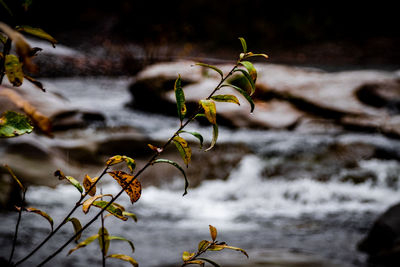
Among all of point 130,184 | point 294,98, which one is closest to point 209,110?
point 130,184

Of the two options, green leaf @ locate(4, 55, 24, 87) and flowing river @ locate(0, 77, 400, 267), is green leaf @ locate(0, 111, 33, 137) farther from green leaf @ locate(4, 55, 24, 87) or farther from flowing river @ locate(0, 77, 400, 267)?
flowing river @ locate(0, 77, 400, 267)

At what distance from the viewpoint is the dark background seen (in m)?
19.0

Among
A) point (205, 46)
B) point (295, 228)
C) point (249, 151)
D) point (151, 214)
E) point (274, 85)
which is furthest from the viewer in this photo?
point (205, 46)

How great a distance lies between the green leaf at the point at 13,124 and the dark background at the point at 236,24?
57.5 ft

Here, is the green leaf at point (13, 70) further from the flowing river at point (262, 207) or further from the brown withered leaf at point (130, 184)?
the flowing river at point (262, 207)

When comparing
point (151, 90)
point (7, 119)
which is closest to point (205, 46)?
point (151, 90)

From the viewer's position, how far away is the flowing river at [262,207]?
2.89 metres

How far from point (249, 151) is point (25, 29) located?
4.80 m

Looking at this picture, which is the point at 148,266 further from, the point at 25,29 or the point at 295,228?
the point at 25,29

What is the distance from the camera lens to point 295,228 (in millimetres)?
3609

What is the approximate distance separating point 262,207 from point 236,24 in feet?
56.9

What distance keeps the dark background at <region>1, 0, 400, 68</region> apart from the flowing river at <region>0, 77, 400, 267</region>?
12.9 meters

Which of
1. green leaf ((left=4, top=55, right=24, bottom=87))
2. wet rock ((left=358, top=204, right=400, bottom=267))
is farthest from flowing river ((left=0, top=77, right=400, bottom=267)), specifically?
green leaf ((left=4, top=55, right=24, bottom=87))

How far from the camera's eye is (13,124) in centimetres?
75
